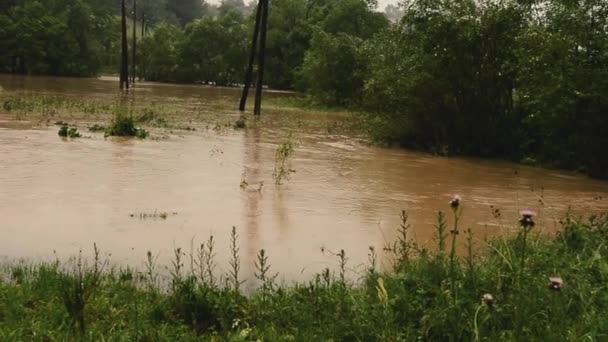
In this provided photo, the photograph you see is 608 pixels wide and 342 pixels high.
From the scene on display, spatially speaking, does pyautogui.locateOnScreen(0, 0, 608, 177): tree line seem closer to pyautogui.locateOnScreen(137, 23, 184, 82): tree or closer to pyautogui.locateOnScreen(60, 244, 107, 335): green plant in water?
pyautogui.locateOnScreen(60, 244, 107, 335): green plant in water

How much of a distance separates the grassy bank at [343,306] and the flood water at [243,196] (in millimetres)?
1232

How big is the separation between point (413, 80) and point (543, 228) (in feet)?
31.0

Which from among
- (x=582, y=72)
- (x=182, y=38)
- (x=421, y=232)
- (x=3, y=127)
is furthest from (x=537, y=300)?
(x=182, y=38)

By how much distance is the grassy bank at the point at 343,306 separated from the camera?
3.95m

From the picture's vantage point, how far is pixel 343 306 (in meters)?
4.40

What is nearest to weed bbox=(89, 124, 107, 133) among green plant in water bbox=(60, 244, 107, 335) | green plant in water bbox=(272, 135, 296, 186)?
green plant in water bbox=(272, 135, 296, 186)

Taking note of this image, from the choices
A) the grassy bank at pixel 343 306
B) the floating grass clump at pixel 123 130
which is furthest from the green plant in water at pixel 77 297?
the floating grass clump at pixel 123 130

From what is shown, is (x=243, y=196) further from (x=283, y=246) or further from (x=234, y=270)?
(x=234, y=270)

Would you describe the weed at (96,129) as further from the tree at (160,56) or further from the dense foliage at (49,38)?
the tree at (160,56)

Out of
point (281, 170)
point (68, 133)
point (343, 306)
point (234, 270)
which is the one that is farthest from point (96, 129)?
point (343, 306)

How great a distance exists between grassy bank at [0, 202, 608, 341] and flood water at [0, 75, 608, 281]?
1.23m

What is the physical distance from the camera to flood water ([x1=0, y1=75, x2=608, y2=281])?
6918mm

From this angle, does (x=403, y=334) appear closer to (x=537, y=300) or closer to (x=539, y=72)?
(x=537, y=300)

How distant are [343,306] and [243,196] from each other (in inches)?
218
